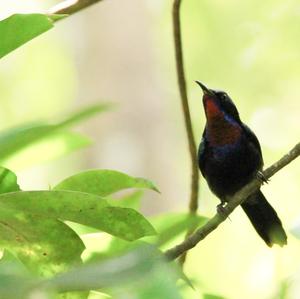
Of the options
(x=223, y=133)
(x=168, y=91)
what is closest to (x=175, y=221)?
(x=223, y=133)

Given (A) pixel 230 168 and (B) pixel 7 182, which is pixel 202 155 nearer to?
(A) pixel 230 168

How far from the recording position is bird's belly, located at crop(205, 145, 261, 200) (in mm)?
4078

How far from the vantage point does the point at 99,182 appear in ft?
5.27

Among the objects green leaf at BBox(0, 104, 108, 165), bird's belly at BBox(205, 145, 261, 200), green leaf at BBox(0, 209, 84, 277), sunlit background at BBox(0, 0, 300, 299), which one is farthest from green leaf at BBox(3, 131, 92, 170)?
sunlit background at BBox(0, 0, 300, 299)

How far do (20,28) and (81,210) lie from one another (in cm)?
35

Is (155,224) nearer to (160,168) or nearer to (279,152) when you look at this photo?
(160,168)

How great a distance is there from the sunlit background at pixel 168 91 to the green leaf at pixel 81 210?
3626 millimetres

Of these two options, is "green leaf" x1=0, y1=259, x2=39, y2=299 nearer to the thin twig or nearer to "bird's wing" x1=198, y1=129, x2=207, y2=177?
the thin twig

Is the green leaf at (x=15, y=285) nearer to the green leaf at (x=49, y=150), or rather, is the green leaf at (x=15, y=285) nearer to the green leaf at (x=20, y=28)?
the green leaf at (x=20, y=28)

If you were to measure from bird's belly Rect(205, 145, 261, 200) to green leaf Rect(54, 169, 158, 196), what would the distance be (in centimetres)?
247

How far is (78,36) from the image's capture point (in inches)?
360

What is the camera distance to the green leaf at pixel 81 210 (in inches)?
47.6

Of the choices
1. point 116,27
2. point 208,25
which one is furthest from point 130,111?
point 208,25

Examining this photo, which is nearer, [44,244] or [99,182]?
[44,244]
